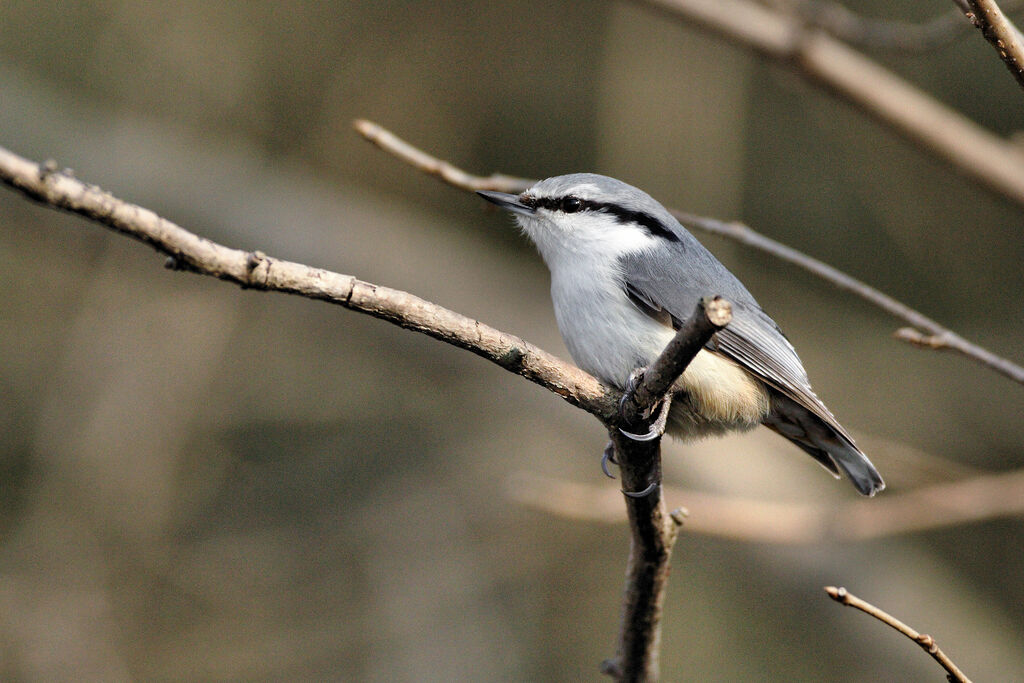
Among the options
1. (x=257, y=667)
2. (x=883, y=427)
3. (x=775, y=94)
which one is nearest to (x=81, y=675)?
(x=257, y=667)

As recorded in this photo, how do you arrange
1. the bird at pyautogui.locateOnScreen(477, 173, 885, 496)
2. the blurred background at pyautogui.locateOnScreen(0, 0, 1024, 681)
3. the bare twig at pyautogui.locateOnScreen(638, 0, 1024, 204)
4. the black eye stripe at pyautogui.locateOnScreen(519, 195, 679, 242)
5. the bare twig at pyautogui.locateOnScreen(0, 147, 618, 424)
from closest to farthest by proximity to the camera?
the bare twig at pyautogui.locateOnScreen(0, 147, 618, 424) → the bird at pyautogui.locateOnScreen(477, 173, 885, 496) → the black eye stripe at pyautogui.locateOnScreen(519, 195, 679, 242) → the bare twig at pyautogui.locateOnScreen(638, 0, 1024, 204) → the blurred background at pyautogui.locateOnScreen(0, 0, 1024, 681)

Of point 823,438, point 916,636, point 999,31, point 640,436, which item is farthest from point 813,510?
point 999,31

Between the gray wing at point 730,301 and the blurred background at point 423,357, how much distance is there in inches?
77.7

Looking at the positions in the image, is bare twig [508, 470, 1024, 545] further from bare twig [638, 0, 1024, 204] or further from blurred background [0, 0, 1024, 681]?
bare twig [638, 0, 1024, 204]

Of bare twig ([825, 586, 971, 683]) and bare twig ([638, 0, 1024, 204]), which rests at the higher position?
bare twig ([638, 0, 1024, 204])

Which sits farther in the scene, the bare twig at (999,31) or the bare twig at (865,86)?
the bare twig at (865,86)

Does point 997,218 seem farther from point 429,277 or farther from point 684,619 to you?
point 429,277

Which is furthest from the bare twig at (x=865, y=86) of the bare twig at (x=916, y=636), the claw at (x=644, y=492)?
the bare twig at (x=916, y=636)

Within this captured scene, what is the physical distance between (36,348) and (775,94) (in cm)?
476

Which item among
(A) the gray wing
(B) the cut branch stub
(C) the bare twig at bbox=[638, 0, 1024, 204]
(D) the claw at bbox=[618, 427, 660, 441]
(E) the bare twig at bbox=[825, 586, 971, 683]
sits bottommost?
(E) the bare twig at bbox=[825, 586, 971, 683]

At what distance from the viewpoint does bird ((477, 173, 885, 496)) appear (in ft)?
7.62

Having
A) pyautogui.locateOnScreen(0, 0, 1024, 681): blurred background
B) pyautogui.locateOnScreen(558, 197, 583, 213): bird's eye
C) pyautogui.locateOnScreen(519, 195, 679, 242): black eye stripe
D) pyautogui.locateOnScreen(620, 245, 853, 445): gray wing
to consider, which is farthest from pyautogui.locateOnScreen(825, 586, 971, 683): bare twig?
pyautogui.locateOnScreen(0, 0, 1024, 681): blurred background

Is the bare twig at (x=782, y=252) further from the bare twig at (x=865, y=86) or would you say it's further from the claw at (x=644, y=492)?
the bare twig at (x=865, y=86)

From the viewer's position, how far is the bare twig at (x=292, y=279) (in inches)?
46.4
